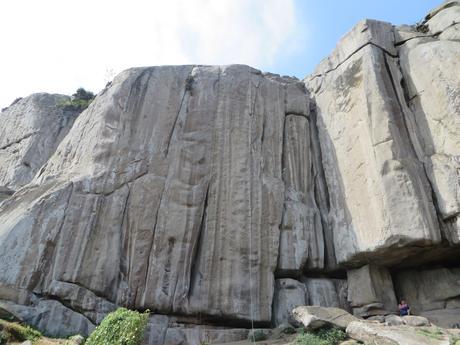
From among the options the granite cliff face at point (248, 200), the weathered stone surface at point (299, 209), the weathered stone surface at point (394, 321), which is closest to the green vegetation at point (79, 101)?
the granite cliff face at point (248, 200)

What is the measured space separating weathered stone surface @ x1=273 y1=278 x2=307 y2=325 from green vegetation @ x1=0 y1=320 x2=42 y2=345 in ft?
27.9

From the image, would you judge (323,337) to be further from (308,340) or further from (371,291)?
(371,291)

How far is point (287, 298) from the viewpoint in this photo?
1711cm

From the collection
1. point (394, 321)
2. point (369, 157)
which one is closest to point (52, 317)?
point (394, 321)

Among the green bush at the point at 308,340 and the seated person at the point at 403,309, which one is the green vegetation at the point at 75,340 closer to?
the green bush at the point at 308,340

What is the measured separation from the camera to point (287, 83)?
23797mm

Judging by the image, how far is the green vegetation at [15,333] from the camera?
39.5 ft

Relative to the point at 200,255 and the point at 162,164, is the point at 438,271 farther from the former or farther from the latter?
the point at 162,164

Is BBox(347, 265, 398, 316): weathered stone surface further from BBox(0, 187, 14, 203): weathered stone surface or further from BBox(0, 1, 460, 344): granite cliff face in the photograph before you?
BBox(0, 187, 14, 203): weathered stone surface

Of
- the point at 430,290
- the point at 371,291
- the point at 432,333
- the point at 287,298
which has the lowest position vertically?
the point at 432,333

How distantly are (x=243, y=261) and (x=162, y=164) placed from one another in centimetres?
542

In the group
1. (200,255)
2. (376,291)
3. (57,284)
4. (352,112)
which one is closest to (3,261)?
(57,284)

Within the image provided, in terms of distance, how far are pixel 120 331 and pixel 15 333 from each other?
10.7 feet

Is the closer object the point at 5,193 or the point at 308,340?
the point at 308,340
